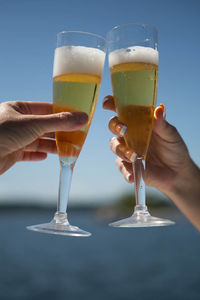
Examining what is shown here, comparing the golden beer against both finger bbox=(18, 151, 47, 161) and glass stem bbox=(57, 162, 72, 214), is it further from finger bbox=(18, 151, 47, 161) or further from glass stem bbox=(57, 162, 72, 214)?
finger bbox=(18, 151, 47, 161)

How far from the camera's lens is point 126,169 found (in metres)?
2.39

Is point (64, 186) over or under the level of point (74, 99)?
under

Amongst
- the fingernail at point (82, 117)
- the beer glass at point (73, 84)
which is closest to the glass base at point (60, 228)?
the beer glass at point (73, 84)

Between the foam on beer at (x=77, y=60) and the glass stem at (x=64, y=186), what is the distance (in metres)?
0.46

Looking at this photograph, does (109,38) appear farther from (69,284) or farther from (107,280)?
(107,280)

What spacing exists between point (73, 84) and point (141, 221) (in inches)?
28.1

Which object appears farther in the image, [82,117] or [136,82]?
[136,82]

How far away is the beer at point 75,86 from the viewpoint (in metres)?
1.80

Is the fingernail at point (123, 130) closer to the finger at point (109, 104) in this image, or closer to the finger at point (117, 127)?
the finger at point (117, 127)

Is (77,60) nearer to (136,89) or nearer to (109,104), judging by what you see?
(136,89)

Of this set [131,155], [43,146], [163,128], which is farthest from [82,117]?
[43,146]

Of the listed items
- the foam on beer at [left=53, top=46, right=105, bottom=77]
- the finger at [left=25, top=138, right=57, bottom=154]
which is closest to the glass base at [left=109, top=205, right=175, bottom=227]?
the foam on beer at [left=53, top=46, right=105, bottom=77]

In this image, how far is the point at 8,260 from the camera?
4041 centimetres

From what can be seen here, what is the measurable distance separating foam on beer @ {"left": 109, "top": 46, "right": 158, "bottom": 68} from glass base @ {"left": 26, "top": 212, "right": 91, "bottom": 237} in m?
0.82
